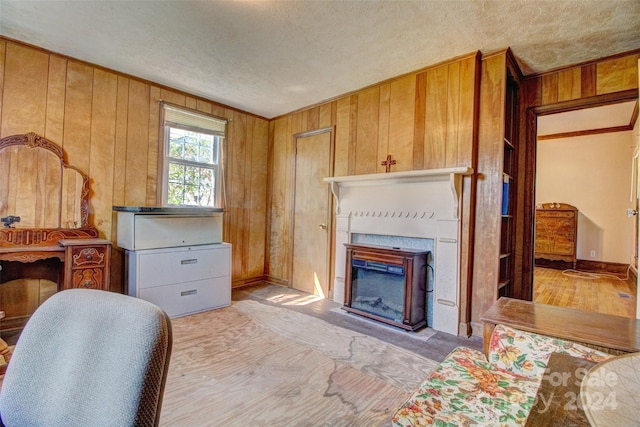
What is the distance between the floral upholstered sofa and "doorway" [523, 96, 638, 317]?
12.5ft

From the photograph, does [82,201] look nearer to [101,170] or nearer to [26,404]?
[101,170]

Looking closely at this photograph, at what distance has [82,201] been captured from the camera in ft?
9.77

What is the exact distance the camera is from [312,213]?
160 inches

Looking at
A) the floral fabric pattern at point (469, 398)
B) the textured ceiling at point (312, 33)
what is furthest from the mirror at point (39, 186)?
the floral fabric pattern at point (469, 398)

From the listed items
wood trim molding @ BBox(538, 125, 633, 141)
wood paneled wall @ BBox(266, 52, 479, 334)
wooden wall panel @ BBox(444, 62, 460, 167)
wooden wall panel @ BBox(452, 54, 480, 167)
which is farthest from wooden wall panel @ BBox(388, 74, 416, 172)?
wood trim molding @ BBox(538, 125, 633, 141)

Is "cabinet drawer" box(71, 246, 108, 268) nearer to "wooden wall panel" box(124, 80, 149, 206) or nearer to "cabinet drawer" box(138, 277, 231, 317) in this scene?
"cabinet drawer" box(138, 277, 231, 317)

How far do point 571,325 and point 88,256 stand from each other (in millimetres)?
3450

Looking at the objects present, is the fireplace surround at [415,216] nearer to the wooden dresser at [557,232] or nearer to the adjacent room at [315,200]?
the adjacent room at [315,200]

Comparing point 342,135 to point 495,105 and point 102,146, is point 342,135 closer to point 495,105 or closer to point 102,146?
point 495,105

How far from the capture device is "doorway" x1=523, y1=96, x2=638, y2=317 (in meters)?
4.97

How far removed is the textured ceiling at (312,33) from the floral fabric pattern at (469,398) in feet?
7.43

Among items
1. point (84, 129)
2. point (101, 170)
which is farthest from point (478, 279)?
point (84, 129)

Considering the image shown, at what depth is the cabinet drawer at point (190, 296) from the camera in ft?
9.62

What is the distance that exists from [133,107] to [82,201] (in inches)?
44.5
